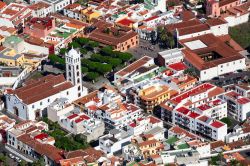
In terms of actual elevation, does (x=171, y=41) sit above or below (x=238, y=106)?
above

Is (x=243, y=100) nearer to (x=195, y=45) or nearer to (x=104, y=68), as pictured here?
(x=195, y=45)

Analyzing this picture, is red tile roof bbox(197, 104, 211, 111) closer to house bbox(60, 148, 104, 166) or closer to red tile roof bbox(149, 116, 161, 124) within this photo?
red tile roof bbox(149, 116, 161, 124)

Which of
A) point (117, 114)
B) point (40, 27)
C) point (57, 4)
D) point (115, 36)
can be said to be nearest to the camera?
point (117, 114)

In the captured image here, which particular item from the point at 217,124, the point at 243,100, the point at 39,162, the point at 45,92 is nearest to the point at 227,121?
the point at 243,100

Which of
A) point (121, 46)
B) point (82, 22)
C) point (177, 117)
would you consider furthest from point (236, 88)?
point (82, 22)

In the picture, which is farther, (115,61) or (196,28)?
(196,28)

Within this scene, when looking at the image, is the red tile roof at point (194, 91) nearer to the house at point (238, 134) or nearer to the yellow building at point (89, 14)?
the house at point (238, 134)

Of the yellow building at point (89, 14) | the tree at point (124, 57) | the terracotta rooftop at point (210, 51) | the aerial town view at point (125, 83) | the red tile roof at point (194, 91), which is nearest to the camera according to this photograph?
the aerial town view at point (125, 83)

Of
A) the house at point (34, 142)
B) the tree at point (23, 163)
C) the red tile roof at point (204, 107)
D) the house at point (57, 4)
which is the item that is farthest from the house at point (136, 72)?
the house at point (57, 4)
